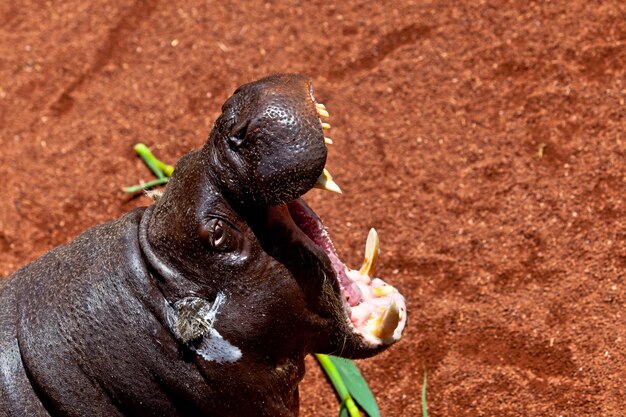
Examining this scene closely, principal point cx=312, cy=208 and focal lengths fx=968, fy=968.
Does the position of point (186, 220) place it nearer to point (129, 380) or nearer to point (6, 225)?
point (129, 380)

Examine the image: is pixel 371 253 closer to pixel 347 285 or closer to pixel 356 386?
pixel 347 285

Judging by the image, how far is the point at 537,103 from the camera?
14.6 ft

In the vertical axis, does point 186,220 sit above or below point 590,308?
above

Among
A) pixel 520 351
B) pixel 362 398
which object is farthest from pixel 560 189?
pixel 362 398

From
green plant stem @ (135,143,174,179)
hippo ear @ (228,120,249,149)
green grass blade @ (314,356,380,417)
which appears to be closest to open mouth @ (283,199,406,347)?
hippo ear @ (228,120,249,149)

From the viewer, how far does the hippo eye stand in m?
2.48

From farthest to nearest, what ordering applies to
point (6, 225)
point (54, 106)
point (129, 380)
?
point (54, 106)
point (6, 225)
point (129, 380)

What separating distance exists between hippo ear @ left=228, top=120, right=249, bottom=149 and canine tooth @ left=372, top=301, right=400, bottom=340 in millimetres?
698

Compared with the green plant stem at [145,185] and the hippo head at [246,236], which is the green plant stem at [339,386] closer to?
the hippo head at [246,236]

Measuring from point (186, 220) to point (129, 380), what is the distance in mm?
441

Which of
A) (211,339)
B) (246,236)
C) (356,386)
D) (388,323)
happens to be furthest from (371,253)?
(356,386)

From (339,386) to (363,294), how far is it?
94 centimetres

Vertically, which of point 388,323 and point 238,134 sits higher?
point 238,134

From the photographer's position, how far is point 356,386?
3.82 m
